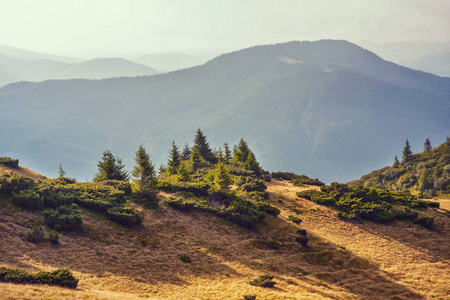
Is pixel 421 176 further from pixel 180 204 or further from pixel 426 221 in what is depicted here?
pixel 180 204

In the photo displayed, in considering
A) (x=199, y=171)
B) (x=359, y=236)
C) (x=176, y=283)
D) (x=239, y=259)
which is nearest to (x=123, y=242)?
(x=176, y=283)

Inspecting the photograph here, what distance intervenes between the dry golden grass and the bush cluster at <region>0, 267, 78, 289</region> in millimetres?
544

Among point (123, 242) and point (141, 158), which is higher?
point (141, 158)

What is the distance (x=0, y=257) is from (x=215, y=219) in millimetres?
17559

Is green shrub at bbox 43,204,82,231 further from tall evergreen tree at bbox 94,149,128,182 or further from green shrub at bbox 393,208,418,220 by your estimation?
green shrub at bbox 393,208,418,220

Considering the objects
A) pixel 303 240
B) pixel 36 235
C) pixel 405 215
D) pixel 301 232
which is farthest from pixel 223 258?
pixel 405 215

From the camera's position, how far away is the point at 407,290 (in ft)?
63.3

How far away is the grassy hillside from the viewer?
202ft

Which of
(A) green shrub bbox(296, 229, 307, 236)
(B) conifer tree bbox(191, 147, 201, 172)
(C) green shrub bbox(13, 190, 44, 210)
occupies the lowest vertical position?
(A) green shrub bbox(296, 229, 307, 236)

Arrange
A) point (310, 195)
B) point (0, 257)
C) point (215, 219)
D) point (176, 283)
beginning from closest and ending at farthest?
1. point (0, 257)
2. point (176, 283)
3. point (215, 219)
4. point (310, 195)

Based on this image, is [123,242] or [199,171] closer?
[123,242]

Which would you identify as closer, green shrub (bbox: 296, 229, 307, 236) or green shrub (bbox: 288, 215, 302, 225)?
green shrub (bbox: 296, 229, 307, 236)

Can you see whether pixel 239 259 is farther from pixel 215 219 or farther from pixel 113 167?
pixel 113 167

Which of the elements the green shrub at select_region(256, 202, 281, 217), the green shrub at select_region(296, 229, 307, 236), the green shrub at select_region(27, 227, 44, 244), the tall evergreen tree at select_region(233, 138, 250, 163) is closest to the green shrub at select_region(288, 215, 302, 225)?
the green shrub at select_region(256, 202, 281, 217)
